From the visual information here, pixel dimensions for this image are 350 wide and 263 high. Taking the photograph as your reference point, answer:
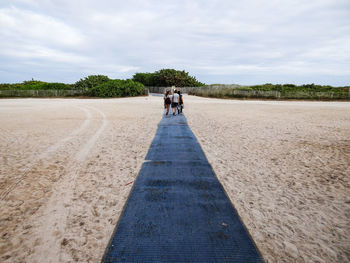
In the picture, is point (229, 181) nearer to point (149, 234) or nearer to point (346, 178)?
point (149, 234)

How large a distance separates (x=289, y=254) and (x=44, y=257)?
2765 mm

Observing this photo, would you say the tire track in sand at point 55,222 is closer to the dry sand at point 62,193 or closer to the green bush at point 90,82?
the dry sand at point 62,193

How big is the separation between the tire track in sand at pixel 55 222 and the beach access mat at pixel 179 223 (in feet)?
2.15

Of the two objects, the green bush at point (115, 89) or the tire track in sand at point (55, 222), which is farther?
the green bush at point (115, 89)

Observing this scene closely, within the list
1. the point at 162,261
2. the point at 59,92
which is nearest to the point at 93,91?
the point at 59,92

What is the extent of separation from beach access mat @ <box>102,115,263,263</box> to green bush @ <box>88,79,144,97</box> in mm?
31818

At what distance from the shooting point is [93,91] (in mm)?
34906

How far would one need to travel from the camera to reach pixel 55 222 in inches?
117

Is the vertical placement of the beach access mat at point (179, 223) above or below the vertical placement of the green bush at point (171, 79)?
below

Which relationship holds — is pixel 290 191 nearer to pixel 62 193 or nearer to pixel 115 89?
pixel 62 193

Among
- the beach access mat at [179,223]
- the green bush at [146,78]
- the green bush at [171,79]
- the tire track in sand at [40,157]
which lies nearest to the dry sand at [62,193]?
the tire track in sand at [40,157]

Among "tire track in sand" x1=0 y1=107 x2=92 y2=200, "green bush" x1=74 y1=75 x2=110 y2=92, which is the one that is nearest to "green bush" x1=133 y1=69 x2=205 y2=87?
"green bush" x1=74 y1=75 x2=110 y2=92

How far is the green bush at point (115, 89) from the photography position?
34.1 metres

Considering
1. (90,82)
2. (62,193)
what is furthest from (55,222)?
(90,82)
